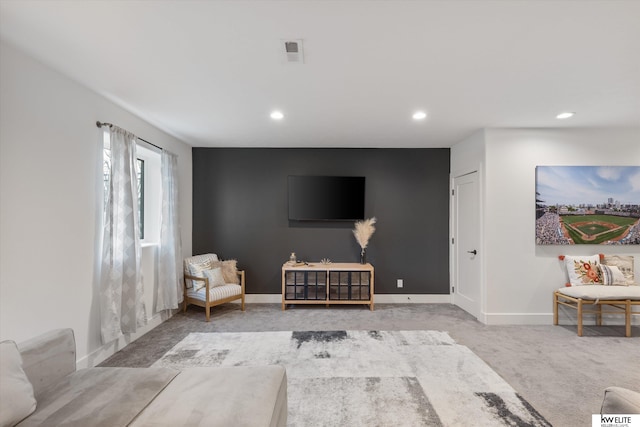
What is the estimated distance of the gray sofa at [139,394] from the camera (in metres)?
1.48

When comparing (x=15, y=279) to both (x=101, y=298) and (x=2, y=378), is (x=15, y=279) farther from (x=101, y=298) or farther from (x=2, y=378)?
(x=2, y=378)

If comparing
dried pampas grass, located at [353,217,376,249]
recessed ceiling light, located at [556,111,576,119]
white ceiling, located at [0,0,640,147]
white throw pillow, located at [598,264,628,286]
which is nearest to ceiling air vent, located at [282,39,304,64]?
white ceiling, located at [0,0,640,147]

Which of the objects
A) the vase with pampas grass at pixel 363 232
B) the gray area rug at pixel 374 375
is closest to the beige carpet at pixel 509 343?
the gray area rug at pixel 374 375

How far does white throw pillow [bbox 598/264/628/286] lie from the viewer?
4090mm

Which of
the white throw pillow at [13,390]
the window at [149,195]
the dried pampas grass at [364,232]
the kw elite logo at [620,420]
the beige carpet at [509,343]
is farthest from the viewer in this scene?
the dried pampas grass at [364,232]

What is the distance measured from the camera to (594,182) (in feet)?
14.2

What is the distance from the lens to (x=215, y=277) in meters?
4.77

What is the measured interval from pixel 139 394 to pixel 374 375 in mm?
1887

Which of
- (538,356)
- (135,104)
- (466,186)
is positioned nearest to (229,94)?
(135,104)

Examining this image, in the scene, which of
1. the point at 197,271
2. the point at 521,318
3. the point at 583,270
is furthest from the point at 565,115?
the point at 197,271

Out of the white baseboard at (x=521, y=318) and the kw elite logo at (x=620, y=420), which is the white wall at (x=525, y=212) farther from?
the kw elite logo at (x=620, y=420)

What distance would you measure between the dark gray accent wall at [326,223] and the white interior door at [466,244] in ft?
0.77

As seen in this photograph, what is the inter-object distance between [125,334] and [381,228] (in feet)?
12.7

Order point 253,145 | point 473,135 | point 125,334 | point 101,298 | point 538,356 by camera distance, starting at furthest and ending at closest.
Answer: point 253,145 < point 473,135 < point 125,334 < point 538,356 < point 101,298
